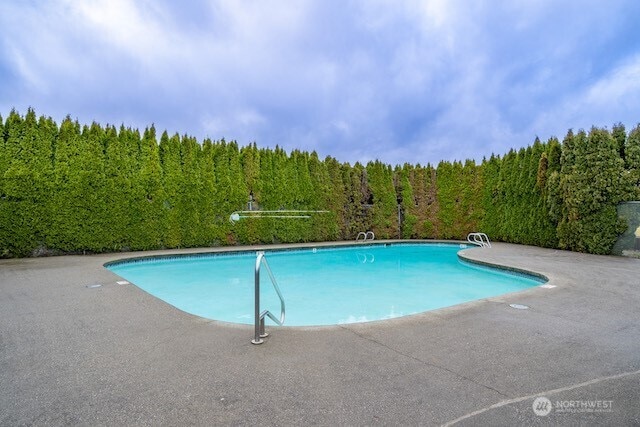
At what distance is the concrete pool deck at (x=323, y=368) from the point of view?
2121 millimetres

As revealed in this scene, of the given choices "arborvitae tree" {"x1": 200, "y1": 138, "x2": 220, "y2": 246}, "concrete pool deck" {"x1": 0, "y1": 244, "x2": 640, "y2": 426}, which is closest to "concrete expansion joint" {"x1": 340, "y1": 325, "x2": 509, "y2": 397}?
"concrete pool deck" {"x1": 0, "y1": 244, "x2": 640, "y2": 426}

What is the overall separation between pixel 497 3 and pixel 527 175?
6.50 meters

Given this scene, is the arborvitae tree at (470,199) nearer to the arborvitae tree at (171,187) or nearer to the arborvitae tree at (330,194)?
the arborvitae tree at (330,194)

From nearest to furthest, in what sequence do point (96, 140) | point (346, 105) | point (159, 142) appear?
1. point (96, 140)
2. point (159, 142)
3. point (346, 105)

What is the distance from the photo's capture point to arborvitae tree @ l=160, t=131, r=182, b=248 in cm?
1239

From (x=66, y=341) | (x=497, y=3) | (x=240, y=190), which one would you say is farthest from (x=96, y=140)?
(x=497, y=3)

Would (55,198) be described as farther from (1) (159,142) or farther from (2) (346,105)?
(2) (346,105)

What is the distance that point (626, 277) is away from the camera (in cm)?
687

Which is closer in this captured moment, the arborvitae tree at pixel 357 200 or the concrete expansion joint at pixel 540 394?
the concrete expansion joint at pixel 540 394

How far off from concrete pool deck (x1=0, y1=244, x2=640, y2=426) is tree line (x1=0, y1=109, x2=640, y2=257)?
7011mm
